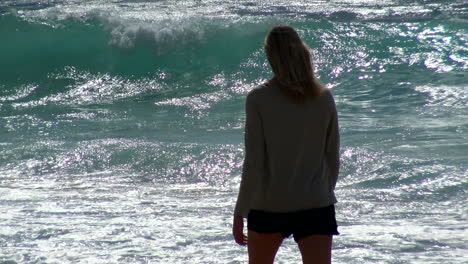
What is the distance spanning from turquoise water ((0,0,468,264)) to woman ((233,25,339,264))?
182 cm

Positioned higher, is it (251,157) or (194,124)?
(251,157)

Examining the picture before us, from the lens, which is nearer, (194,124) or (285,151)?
(285,151)

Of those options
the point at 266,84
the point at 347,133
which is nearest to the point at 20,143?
the point at 347,133

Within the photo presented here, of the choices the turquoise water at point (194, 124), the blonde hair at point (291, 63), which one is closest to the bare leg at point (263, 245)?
the blonde hair at point (291, 63)

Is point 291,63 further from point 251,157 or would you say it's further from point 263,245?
point 263,245

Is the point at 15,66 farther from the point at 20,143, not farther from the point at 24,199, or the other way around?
the point at 24,199

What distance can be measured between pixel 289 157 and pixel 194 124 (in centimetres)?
699

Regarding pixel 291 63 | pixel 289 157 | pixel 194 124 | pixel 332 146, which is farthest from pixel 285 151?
pixel 194 124

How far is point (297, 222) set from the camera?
108 inches

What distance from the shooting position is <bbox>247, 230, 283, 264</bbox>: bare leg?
280cm

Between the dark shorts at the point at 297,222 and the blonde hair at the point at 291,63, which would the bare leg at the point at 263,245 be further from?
the blonde hair at the point at 291,63

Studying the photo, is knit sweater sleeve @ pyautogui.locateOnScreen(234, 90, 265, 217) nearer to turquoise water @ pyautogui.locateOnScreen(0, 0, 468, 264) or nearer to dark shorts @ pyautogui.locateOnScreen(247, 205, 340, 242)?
dark shorts @ pyautogui.locateOnScreen(247, 205, 340, 242)

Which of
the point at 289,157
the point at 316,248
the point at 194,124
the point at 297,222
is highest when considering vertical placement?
the point at 289,157

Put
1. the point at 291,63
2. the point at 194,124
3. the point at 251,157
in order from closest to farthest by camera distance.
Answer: the point at 291,63 → the point at 251,157 → the point at 194,124
